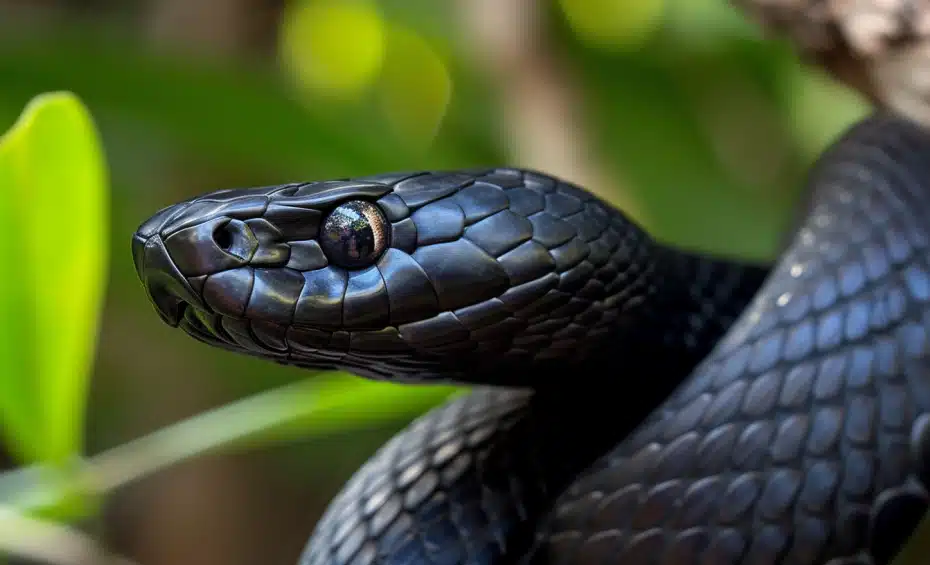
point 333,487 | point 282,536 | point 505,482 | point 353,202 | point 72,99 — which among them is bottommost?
point 282,536

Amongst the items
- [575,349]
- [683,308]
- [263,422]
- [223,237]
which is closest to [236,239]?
[223,237]

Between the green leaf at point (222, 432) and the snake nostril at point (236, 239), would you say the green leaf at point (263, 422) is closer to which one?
the green leaf at point (222, 432)

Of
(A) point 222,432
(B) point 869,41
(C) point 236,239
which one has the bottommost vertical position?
(A) point 222,432

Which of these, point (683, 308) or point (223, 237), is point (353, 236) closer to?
point (223, 237)

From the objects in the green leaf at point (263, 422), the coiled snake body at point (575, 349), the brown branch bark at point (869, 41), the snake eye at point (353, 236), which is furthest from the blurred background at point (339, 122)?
the snake eye at point (353, 236)

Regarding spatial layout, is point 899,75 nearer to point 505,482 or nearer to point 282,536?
point 505,482

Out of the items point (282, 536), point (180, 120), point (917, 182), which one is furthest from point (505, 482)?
point (282, 536)
